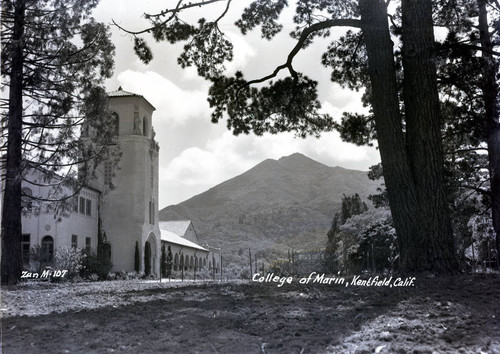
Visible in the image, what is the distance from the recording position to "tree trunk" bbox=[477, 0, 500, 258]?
10.7 meters

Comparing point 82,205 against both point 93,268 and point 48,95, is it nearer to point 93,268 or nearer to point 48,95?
point 93,268

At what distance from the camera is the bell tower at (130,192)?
33781 mm

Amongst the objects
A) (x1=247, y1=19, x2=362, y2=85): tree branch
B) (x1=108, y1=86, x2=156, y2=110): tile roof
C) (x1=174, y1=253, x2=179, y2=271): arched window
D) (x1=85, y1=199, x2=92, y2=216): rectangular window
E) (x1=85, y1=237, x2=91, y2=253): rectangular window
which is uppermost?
(x1=108, y1=86, x2=156, y2=110): tile roof

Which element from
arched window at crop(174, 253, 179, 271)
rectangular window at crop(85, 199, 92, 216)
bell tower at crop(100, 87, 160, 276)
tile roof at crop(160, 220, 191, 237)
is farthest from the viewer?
tile roof at crop(160, 220, 191, 237)

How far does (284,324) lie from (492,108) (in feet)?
30.9

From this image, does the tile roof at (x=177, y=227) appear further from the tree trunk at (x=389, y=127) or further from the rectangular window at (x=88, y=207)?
the tree trunk at (x=389, y=127)

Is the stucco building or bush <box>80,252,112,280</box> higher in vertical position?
the stucco building

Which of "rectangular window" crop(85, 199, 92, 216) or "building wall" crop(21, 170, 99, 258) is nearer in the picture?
"building wall" crop(21, 170, 99, 258)

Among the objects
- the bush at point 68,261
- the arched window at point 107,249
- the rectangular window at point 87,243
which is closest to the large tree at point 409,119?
the bush at point 68,261

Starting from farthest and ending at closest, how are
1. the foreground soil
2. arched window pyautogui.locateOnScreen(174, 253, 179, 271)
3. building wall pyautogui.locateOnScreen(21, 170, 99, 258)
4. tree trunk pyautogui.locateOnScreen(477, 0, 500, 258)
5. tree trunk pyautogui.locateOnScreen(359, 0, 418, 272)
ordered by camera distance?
1. arched window pyautogui.locateOnScreen(174, 253, 179, 271)
2. building wall pyautogui.locateOnScreen(21, 170, 99, 258)
3. tree trunk pyautogui.locateOnScreen(477, 0, 500, 258)
4. tree trunk pyautogui.locateOnScreen(359, 0, 418, 272)
5. the foreground soil

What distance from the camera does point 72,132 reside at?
16.8 metres

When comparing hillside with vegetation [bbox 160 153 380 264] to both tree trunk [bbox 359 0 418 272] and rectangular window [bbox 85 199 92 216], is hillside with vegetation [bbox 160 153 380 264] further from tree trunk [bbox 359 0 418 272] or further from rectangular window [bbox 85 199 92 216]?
tree trunk [bbox 359 0 418 272]

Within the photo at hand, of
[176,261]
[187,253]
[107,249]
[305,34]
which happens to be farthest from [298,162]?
[305,34]

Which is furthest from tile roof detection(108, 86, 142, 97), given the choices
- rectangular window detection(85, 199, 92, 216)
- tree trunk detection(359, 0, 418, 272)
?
tree trunk detection(359, 0, 418, 272)
